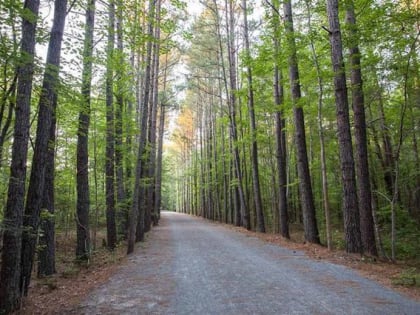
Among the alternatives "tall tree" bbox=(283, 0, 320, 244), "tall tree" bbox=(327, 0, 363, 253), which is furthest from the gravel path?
"tall tree" bbox=(283, 0, 320, 244)

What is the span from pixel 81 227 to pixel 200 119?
2288 cm

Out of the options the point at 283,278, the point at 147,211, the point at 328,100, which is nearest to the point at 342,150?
the point at 283,278

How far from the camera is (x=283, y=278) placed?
5801mm

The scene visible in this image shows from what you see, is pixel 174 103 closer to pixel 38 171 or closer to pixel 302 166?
pixel 302 166

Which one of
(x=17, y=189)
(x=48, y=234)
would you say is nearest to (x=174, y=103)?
(x=48, y=234)

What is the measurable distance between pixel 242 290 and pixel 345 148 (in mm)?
4978

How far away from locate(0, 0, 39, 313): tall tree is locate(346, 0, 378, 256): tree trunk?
283 inches

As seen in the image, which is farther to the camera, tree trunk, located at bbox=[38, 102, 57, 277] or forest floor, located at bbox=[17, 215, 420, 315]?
tree trunk, located at bbox=[38, 102, 57, 277]

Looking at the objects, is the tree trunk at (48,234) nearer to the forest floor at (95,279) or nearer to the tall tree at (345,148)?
the forest floor at (95,279)

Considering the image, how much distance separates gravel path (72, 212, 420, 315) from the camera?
4.26 m

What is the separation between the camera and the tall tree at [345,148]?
26.4ft

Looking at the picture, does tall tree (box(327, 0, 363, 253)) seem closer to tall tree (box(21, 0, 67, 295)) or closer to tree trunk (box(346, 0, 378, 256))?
tree trunk (box(346, 0, 378, 256))

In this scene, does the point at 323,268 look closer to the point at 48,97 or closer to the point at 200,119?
the point at 48,97

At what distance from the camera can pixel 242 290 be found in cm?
510
